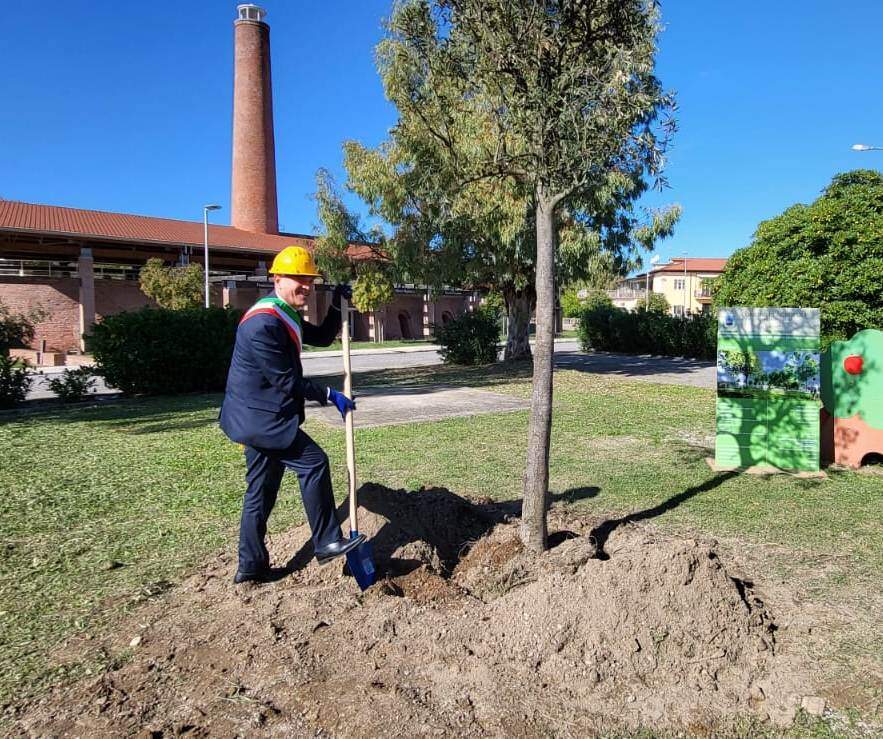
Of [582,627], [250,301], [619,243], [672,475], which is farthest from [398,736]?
[250,301]

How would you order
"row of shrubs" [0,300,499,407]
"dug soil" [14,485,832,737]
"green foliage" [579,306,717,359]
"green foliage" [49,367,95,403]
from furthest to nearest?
"green foliage" [579,306,717,359]
"row of shrubs" [0,300,499,407]
"green foliage" [49,367,95,403]
"dug soil" [14,485,832,737]

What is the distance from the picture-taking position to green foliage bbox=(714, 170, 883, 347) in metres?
9.53

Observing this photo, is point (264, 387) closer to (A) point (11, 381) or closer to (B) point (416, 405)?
(B) point (416, 405)

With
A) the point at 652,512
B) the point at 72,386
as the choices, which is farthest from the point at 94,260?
the point at 652,512

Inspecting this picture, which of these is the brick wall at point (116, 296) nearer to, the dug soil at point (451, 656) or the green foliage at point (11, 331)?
the green foliage at point (11, 331)

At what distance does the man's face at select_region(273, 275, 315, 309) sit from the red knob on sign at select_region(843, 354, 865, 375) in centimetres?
526

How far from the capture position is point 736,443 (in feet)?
21.3

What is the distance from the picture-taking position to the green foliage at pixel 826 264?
9531 mm

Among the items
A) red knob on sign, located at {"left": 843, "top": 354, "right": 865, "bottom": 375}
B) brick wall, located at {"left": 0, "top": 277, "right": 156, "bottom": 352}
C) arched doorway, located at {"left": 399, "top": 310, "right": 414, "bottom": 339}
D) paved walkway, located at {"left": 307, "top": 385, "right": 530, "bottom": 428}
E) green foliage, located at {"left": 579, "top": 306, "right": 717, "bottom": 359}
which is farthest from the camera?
arched doorway, located at {"left": 399, "top": 310, "right": 414, "bottom": 339}

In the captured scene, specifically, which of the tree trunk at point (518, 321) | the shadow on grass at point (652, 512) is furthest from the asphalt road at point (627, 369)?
the shadow on grass at point (652, 512)

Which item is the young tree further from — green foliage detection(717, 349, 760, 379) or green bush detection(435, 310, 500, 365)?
green foliage detection(717, 349, 760, 379)

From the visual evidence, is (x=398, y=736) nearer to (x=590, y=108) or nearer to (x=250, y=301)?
(x=590, y=108)

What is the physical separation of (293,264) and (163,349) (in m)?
10.4

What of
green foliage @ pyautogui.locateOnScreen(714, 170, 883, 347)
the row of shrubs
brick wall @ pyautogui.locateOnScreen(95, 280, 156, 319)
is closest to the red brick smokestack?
brick wall @ pyautogui.locateOnScreen(95, 280, 156, 319)
